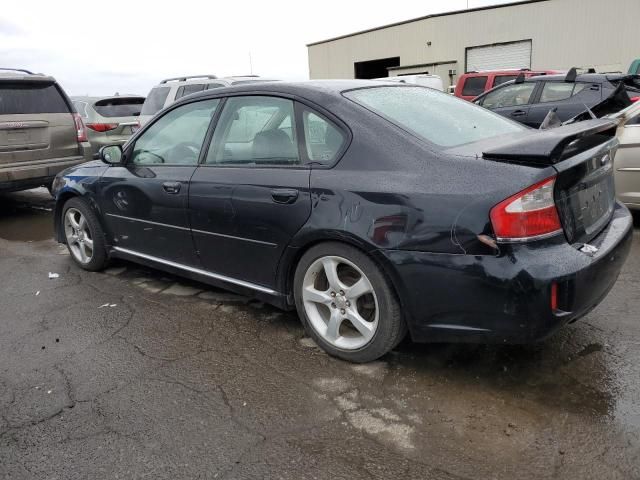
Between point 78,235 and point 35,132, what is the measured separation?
120 inches

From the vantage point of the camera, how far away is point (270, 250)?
314 cm

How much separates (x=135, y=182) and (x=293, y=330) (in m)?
1.66

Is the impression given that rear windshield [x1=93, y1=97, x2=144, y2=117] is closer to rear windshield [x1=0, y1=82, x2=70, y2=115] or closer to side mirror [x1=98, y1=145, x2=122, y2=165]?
rear windshield [x1=0, y1=82, x2=70, y2=115]

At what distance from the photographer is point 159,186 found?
3.77m

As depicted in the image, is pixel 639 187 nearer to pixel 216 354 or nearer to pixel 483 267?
pixel 483 267

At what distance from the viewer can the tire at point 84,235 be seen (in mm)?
4539

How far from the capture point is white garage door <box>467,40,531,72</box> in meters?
24.0

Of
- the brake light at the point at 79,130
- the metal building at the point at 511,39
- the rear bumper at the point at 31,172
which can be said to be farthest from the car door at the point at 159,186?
the metal building at the point at 511,39

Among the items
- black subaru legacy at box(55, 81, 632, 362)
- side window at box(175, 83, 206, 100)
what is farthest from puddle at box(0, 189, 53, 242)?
black subaru legacy at box(55, 81, 632, 362)

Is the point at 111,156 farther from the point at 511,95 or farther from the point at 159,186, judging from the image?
the point at 511,95

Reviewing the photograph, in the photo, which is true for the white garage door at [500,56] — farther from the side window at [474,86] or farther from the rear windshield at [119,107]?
the rear windshield at [119,107]

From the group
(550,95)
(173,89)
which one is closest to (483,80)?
(550,95)

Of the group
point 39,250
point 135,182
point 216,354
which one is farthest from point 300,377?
point 39,250

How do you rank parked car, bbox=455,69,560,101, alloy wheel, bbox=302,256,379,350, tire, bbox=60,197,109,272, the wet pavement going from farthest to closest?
parked car, bbox=455,69,560,101 < tire, bbox=60,197,109,272 < alloy wheel, bbox=302,256,379,350 < the wet pavement
